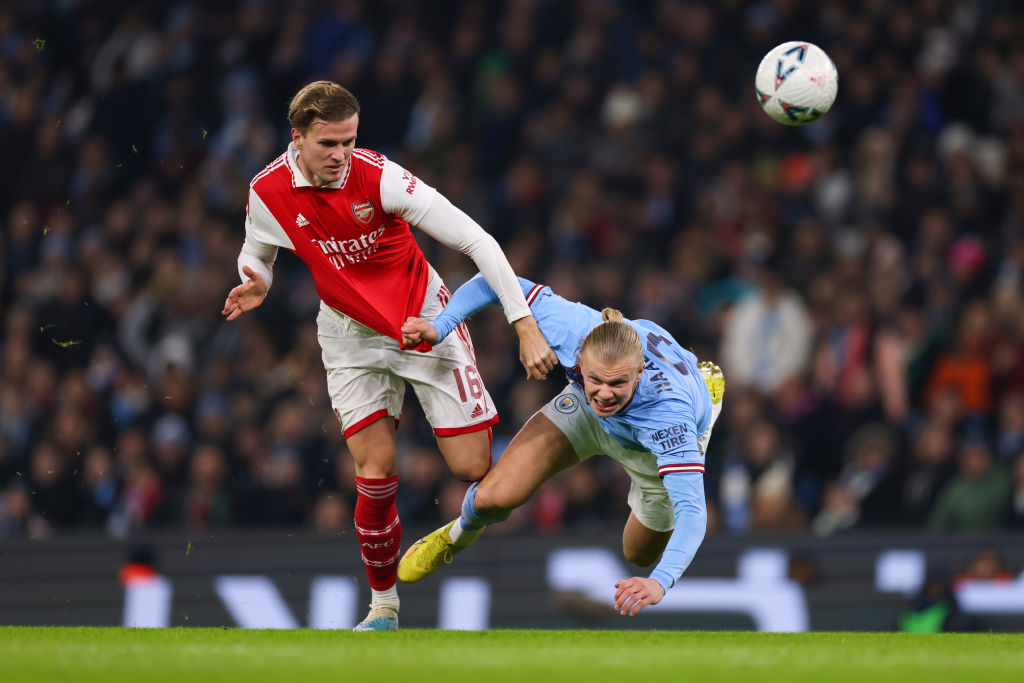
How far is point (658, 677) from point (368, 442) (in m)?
2.40

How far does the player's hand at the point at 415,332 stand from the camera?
6145 millimetres

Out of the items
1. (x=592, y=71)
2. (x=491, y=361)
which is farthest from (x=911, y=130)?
(x=491, y=361)

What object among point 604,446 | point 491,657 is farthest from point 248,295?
point 491,657

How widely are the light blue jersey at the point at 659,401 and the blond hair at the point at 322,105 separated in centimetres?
105

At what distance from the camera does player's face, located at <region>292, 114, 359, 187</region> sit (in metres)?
6.11

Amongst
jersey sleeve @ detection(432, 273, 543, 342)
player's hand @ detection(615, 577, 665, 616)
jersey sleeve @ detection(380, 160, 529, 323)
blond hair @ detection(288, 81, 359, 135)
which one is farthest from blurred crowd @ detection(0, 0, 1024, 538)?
player's hand @ detection(615, 577, 665, 616)

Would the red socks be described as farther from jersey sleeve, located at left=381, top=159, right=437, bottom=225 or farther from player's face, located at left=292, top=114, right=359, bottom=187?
player's face, located at left=292, top=114, right=359, bottom=187

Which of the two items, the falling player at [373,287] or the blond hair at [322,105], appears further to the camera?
the falling player at [373,287]

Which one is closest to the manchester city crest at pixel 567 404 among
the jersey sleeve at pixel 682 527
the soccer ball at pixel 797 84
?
the jersey sleeve at pixel 682 527

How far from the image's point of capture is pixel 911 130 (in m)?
11.8

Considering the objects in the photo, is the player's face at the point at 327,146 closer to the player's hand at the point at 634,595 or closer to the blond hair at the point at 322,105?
the blond hair at the point at 322,105

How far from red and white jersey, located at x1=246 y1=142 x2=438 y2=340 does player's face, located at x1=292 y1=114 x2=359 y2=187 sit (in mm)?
87

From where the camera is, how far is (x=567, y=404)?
6766 mm

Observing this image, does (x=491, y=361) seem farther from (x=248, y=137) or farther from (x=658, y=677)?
(x=658, y=677)
